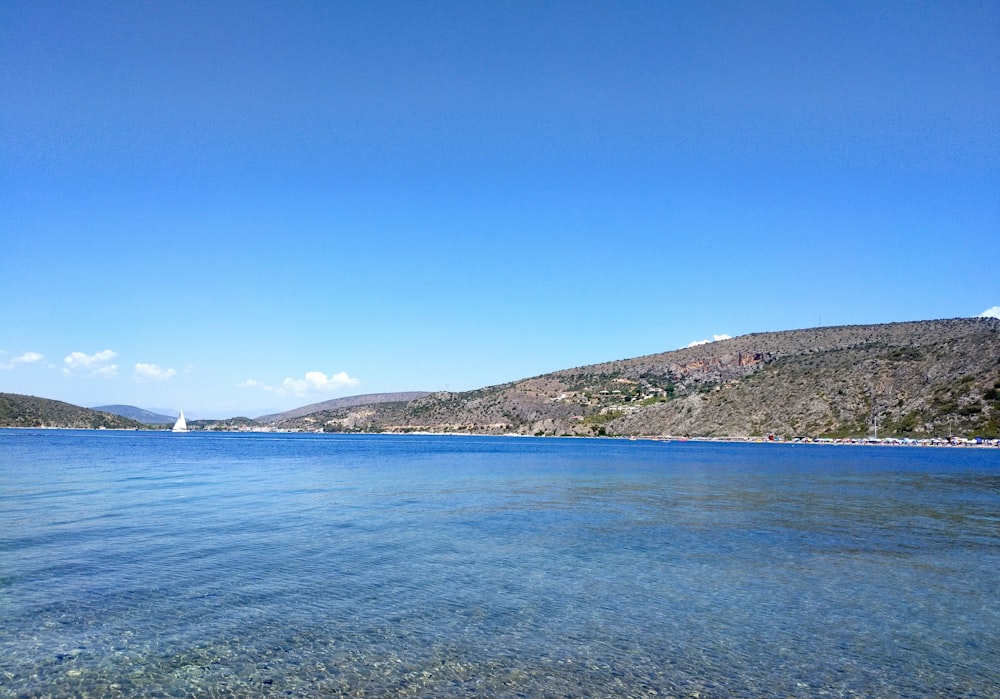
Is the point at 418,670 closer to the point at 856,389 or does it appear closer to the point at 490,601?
the point at 490,601

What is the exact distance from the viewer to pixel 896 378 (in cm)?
14112

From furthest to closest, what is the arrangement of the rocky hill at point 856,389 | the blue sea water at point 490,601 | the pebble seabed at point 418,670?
the rocky hill at point 856,389, the blue sea water at point 490,601, the pebble seabed at point 418,670

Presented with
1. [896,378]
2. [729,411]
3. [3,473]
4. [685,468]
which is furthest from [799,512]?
[729,411]

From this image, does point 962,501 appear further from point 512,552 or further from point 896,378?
point 896,378

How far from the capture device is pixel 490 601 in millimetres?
15070

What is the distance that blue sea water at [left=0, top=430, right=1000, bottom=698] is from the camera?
35.2 ft

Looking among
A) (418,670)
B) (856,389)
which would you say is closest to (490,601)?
(418,670)

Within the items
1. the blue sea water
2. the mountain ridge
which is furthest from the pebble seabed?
the mountain ridge

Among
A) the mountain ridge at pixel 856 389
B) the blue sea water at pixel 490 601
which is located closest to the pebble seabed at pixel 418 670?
the blue sea water at pixel 490 601

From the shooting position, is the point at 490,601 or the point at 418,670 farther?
the point at 490,601

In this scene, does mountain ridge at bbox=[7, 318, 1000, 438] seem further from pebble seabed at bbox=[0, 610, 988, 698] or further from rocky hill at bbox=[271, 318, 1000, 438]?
pebble seabed at bbox=[0, 610, 988, 698]

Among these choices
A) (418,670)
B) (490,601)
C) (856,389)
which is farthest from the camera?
(856,389)

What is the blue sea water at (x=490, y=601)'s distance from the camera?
35.2 ft

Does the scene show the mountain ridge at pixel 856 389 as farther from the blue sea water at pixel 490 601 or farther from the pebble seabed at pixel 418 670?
the pebble seabed at pixel 418 670
